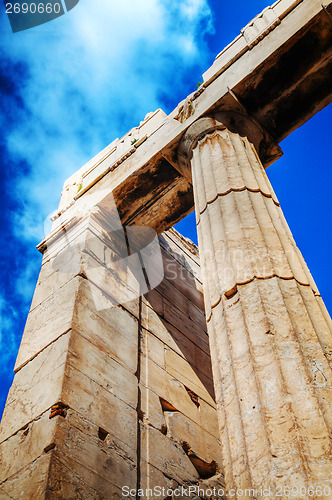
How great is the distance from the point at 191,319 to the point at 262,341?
5.20 metres

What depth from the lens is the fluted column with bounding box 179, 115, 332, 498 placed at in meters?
2.69

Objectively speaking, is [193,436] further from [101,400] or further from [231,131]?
[231,131]

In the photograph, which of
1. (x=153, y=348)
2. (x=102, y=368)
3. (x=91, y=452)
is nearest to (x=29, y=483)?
(x=91, y=452)

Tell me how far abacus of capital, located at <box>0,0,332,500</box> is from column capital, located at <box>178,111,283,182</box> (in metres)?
0.02

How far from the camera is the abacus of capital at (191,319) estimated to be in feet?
10.0

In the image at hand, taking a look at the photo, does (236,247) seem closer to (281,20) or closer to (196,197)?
(196,197)

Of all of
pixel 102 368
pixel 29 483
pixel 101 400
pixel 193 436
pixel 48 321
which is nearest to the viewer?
pixel 29 483

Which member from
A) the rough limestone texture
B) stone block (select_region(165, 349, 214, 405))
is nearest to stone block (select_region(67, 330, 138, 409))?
the rough limestone texture

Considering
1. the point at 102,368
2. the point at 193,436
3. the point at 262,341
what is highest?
the point at 102,368

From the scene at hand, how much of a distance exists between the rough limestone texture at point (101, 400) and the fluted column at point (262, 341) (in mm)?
1778

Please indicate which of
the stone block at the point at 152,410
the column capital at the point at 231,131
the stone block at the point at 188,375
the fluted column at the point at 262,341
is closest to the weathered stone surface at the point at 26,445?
the stone block at the point at 152,410

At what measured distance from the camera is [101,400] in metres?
5.14

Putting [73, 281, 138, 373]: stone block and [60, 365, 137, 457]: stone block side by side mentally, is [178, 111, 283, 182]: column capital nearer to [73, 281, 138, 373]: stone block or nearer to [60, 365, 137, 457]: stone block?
[73, 281, 138, 373]: stone block

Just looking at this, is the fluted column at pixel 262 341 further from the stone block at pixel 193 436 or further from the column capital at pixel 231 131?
the stone block at pixel 193 436
